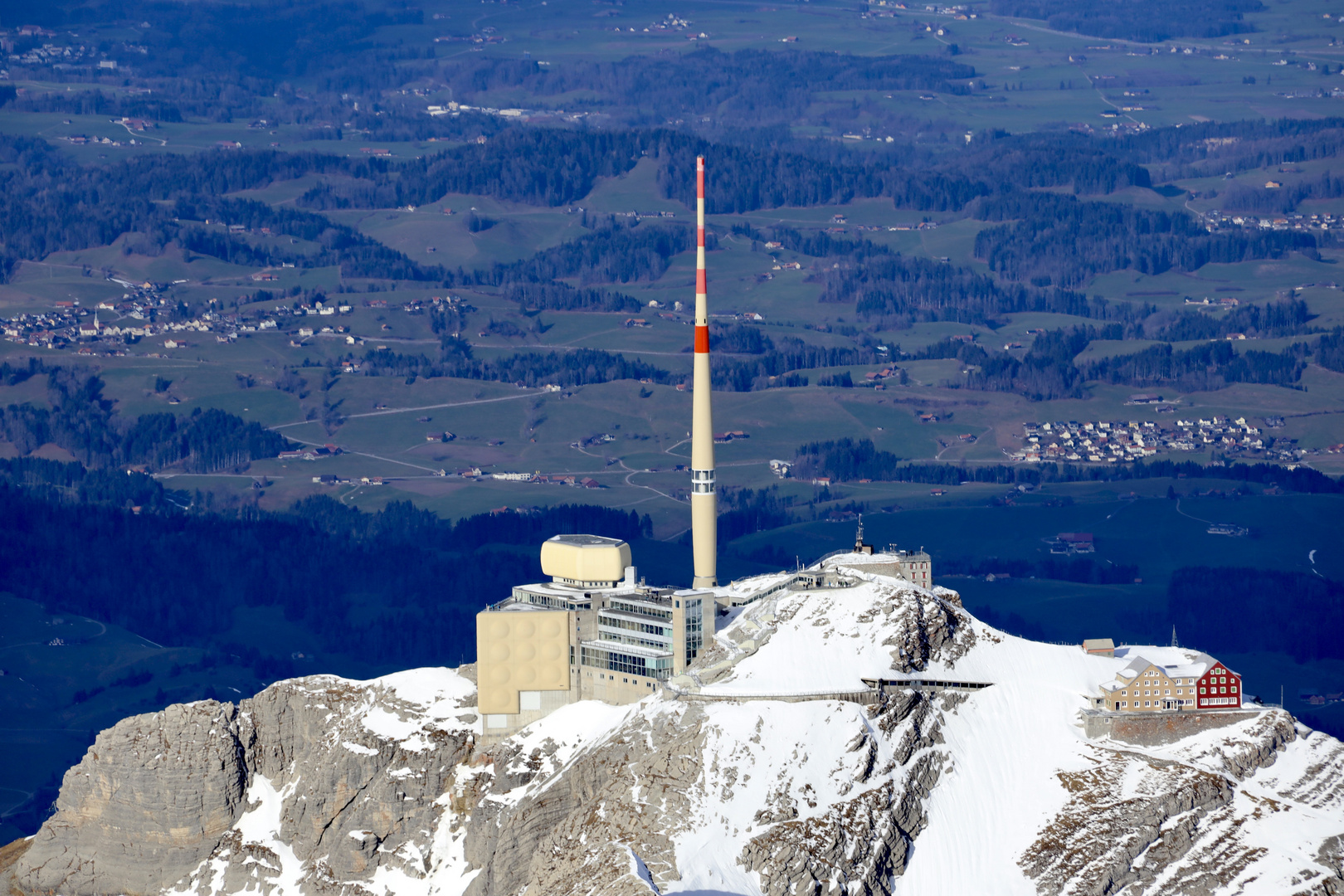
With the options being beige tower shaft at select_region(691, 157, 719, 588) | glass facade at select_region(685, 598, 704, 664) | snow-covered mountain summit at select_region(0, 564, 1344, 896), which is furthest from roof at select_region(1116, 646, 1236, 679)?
beige tower shaft at select_region(691, 157, 719, 588)

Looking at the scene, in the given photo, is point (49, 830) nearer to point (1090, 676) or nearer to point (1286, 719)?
point (1090, 676)

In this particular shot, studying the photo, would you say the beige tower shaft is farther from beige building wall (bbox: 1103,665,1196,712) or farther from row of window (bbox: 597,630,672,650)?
beige building wall (bbox: 1103,665,1196,712)

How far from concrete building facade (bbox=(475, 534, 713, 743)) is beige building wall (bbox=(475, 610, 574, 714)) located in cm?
5

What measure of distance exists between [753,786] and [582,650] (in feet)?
75.5

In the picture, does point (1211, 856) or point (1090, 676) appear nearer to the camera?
point (1211, 856)

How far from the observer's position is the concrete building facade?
540 feet

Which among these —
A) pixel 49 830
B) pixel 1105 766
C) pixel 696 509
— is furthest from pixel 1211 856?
pixel 49 830

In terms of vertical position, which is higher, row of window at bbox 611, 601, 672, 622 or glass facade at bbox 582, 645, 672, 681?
row of window at bbox 611, 601, 672, 622

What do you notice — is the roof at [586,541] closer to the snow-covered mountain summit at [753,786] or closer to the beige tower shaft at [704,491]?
the snow-covered mountain summit at [753,786]

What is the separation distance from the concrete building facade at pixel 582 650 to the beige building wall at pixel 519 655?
0.18 ft

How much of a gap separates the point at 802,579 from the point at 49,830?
56.0 m

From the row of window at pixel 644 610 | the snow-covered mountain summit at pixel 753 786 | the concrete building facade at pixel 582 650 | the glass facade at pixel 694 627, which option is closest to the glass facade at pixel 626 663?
the concrete building facade at pixel 582 650

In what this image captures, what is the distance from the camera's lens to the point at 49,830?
178 m

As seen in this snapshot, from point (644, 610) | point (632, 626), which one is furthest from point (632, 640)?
point (644, 610)
